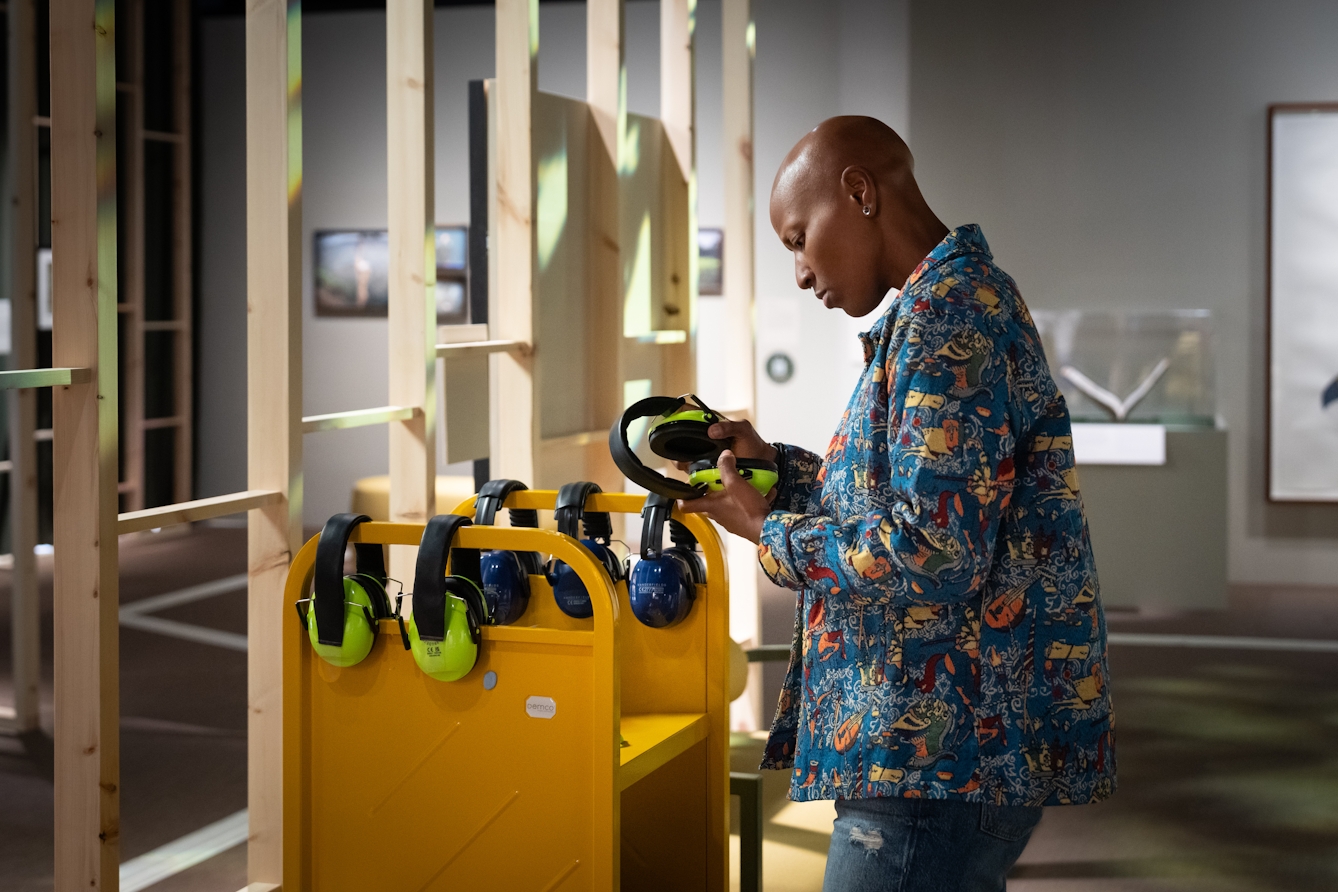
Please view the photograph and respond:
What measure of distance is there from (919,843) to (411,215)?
204 cm

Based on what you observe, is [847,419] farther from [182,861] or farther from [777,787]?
[182,861]

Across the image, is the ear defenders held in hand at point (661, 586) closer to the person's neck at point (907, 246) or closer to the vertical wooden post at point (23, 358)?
the person's neck at point (907, 246)

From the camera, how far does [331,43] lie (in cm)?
971

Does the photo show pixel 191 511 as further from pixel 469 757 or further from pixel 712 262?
pixel 712 262

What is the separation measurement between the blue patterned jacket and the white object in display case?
6.04 m

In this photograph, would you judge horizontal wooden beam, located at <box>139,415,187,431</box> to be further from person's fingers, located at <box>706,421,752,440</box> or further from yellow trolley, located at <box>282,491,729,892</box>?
person's fingers, located at <box>706,421,752,440</box>

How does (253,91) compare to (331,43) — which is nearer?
(253,91)

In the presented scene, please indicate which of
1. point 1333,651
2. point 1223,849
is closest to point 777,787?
point 1223,849

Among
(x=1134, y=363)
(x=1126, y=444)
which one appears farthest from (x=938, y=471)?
(x=1134, y=363)

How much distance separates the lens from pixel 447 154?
9414mm

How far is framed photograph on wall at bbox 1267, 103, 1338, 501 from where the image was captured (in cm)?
807

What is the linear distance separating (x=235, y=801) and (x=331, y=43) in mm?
6707

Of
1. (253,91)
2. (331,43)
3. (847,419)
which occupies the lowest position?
(847,419)

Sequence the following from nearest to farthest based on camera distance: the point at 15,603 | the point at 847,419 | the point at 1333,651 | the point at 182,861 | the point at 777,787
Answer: the point at 847,419 → the point at 777,787 → the point at 182,861 → the point at 15,603 → the point at 1333,651
